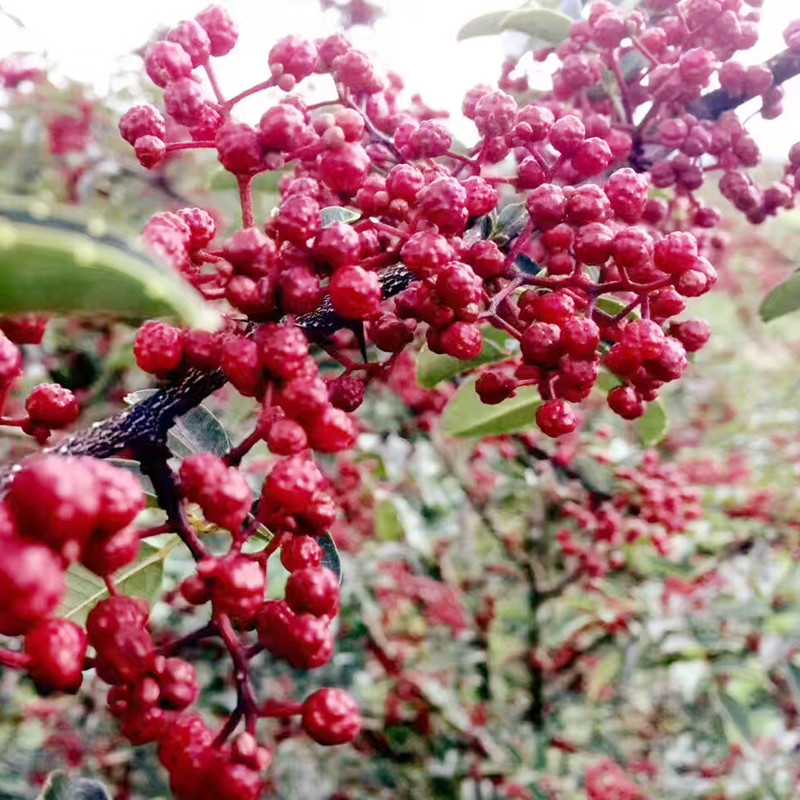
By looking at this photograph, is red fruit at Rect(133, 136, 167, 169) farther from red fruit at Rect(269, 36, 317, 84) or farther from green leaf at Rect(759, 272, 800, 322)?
green leaf at Rect(759, 272, 800, 322)

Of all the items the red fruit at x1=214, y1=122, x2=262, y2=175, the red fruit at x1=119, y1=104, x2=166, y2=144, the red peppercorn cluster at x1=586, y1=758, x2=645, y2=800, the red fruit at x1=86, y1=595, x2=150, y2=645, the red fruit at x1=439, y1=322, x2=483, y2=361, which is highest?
the red fruit at x1=214, y1=122, x2=262, y2=175

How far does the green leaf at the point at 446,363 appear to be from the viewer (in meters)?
1.16

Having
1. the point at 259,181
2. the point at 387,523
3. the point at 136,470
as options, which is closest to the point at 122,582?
the point at 136,470

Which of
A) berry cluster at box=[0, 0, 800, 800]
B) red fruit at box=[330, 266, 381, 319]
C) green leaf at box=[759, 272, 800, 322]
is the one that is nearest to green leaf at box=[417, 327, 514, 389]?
berry cluster at box=[0, 0, 800, 800]

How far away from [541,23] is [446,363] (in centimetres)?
56

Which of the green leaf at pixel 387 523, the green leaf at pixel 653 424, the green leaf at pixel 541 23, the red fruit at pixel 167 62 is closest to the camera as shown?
the red fruit at pixel 167 62

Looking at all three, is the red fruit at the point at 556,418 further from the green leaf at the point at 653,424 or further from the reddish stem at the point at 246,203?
the green leaf at the point at 653,424

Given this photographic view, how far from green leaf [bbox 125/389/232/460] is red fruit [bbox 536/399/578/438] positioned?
308mm

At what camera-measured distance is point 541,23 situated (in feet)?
4.34

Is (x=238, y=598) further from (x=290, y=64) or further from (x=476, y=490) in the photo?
(x=476, y=490)

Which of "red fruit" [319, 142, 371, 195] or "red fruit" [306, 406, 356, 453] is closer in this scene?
"red fruit" [306, 406, 356, 453]

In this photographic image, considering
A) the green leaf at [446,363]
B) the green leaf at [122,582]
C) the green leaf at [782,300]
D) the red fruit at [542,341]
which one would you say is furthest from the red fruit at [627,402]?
the green leaf at [122,582]

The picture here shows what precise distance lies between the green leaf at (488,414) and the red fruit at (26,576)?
0.95 metres

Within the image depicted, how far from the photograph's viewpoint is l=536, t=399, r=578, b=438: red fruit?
0.85m
